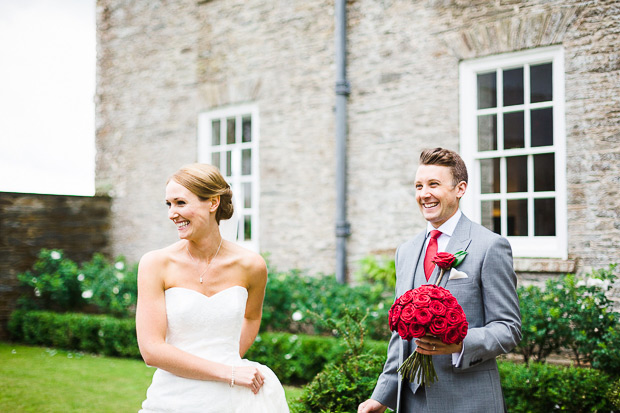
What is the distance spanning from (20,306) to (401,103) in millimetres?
7006

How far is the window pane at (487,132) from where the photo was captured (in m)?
7.14

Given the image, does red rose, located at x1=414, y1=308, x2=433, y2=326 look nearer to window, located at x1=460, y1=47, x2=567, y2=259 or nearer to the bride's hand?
the bride's hand

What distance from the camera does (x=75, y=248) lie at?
34.3 ft

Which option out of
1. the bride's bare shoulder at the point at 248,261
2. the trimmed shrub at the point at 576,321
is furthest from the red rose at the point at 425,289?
the trimmed shrub at the point at 576,321

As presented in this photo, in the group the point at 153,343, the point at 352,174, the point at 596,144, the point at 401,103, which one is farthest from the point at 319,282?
the point at 153,343

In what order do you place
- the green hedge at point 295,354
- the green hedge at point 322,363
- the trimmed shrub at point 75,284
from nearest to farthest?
the green hedge at point 322,363, the green hedge at point 295,354, the trimmed shrub at point 75,284

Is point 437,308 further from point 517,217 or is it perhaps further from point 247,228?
point 247,228

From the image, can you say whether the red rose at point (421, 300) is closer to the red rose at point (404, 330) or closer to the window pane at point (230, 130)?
the red rose at point (404, 330)

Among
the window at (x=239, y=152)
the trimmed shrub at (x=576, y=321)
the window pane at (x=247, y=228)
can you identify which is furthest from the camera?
the window pane at (x=247, y=228)

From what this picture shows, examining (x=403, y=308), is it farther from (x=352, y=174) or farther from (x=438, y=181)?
(x=352, y=174)

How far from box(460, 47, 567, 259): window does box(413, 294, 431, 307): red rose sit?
14.9ft

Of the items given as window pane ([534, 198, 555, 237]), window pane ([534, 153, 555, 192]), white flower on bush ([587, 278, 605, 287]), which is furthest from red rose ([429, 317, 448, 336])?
window pane ([534, 153, 555, 192])

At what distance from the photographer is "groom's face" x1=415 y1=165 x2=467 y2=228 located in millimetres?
2609

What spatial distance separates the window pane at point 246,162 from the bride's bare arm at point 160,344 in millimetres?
6798
